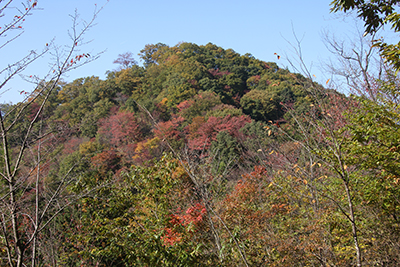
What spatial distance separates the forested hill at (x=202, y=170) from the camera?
9.91 ft

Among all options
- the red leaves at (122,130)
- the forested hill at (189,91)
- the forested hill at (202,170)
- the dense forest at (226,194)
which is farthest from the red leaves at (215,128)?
the red leaves at (122,130)

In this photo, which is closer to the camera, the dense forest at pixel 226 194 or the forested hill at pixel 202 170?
the dense forest at pixel 226 194

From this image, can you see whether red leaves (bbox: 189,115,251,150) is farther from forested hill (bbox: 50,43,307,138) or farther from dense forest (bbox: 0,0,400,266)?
forested hill (bbox: 50,43,307,138)

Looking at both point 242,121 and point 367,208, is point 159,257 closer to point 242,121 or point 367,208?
point 367,208

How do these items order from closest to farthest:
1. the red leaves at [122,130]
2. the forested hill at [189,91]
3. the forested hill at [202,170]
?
the forested hill at [202,170]
the red leaves at [122,130]
the forested hill at [189,91]

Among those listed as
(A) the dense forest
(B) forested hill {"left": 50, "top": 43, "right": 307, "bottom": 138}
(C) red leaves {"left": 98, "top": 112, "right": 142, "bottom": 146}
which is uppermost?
(B) forested hill {"left": 50, "top": 43, "right": 307, "bottom": 138}

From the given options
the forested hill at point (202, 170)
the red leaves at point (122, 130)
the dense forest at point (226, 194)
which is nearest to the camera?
the dense forest at point (226, 194)

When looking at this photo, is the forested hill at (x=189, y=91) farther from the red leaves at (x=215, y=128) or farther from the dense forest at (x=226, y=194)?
the dense forest at (x=226, y=194)

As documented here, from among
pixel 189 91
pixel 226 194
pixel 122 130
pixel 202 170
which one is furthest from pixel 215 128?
pixel 202 170

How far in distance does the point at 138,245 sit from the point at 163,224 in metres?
0.88

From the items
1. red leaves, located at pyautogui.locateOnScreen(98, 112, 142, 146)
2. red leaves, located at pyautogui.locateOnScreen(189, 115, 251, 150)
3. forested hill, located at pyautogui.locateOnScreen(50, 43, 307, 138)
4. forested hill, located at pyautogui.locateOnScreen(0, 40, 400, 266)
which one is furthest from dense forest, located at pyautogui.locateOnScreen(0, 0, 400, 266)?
forested hill, located at pyautogui.locateOnScreen(50, 43, 307, 138)

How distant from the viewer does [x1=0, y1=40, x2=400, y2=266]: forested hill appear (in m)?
3.02

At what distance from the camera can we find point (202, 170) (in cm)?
627

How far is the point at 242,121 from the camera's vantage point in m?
19.3
